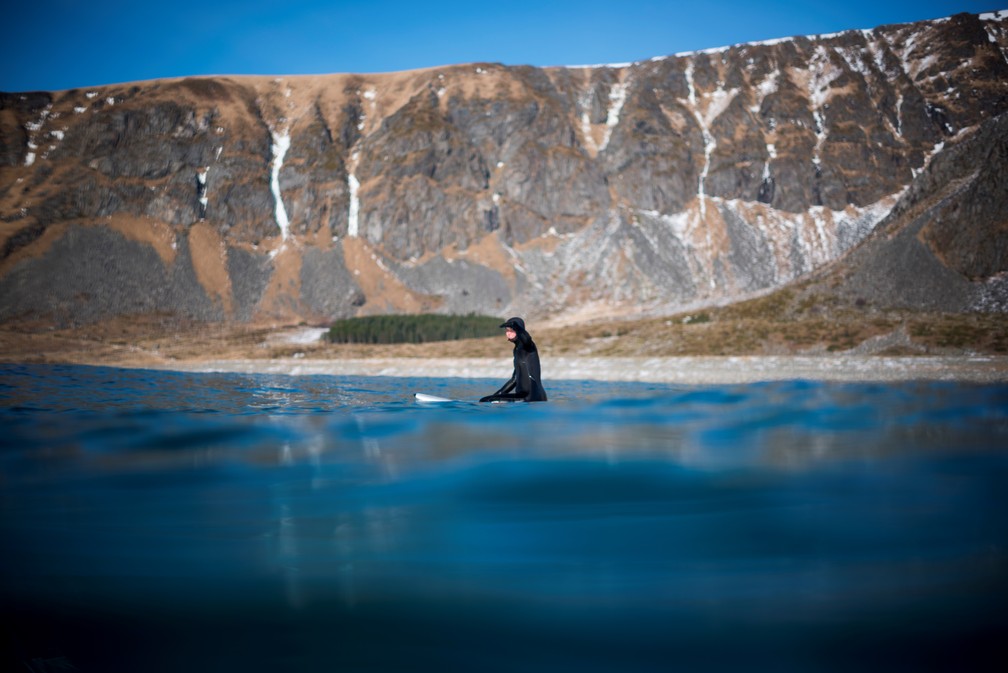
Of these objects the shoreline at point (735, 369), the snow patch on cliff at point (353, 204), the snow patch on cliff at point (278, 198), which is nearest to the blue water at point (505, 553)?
the shoreline at point (735, 369)

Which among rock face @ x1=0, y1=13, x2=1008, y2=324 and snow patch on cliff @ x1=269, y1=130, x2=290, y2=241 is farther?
snow patch on cliff @ x1=269, y1=130, x2=290, y2=241

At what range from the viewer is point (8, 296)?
143875 mm

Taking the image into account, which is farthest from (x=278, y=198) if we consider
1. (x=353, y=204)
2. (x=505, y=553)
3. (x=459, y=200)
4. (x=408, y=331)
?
(x=505, y=553)

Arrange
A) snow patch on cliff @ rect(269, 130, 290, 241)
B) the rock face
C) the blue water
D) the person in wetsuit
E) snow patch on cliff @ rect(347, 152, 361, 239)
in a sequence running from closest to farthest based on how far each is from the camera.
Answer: the blue water, the person in wetsuit, the rock face, snow patch on cliff @ rect(347, 152, 361, 239), snow patch on cliff @ rect(269, 130, 290, 241)

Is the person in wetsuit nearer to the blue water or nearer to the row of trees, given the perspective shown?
the blue water

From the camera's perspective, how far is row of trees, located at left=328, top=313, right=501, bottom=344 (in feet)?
370

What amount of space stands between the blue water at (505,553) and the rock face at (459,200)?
140838mm

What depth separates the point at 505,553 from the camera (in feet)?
23.6

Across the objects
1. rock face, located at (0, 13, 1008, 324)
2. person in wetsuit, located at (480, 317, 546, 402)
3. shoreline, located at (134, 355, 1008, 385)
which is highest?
rock face, located at (0, 13, 1008, 324)

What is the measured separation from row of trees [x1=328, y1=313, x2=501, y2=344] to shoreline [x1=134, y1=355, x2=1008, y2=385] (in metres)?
59.2

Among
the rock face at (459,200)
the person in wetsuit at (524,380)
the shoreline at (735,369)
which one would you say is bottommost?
the shoreline at (735,369)

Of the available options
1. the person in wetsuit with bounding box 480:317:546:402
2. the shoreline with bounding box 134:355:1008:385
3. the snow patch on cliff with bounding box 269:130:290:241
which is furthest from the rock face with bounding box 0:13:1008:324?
the person in wetsuit with bounding box 480:317:546:402

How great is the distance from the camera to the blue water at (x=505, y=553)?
17.3 ft

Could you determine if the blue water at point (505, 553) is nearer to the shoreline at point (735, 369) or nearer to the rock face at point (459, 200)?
the shoreline at point (735, 369)
